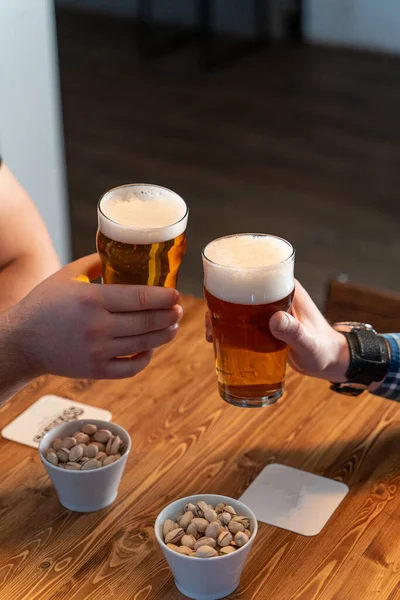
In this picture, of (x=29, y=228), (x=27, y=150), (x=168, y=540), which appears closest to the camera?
(x=168, y=540)

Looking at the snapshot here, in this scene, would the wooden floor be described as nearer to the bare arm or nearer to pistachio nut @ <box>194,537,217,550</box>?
the bare arm

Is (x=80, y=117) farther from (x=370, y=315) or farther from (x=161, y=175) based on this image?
(x=370, y=315)

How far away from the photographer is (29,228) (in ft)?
6.29

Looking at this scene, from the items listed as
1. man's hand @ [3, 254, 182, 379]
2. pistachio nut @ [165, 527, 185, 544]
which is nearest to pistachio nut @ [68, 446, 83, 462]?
man's hand @ [3, 254, 182, 379]

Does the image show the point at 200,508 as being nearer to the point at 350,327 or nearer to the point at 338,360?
the point at 338,360

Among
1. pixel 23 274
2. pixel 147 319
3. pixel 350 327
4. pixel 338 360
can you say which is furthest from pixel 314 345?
pixel 23 274

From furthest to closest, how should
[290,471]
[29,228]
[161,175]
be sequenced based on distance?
[161,175] → [29,228] → [290,471]

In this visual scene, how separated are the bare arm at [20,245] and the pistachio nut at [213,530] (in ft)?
2.69

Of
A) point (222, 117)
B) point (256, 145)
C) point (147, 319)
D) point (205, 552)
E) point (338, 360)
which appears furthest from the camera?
point (222, 117)

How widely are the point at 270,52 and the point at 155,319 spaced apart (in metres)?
6.30

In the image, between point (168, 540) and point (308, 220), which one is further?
point (308, 220)

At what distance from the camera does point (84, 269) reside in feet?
4.55

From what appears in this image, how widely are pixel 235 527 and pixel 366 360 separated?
0.50 m

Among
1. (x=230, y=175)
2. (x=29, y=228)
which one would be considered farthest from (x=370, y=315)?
(x=230, y=175)
